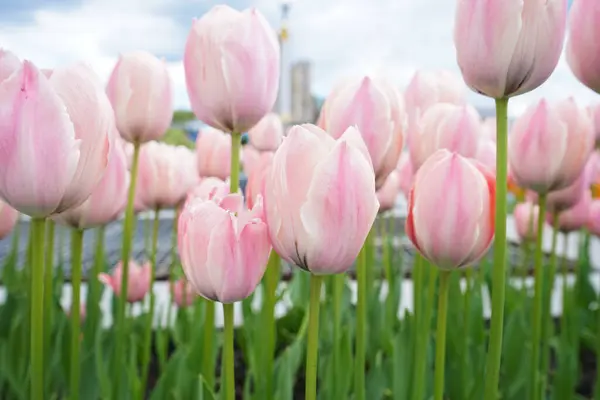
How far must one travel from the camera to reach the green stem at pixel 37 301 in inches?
10.7

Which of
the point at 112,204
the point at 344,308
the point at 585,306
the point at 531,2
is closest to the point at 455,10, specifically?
the point at 531,2

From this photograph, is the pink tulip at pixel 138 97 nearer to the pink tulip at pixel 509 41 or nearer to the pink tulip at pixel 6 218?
the pink tulip at pixel 6 218

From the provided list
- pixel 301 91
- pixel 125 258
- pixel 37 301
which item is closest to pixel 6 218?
pixel 125 258

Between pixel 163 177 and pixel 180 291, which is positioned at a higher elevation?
pixel 163 177

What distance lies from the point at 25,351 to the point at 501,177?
1.48ft

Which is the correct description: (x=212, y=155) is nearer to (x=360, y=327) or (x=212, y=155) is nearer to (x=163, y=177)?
(x=163, y=177)

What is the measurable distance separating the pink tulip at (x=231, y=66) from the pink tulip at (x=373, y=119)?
4 centimetres

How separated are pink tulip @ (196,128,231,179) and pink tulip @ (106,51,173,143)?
0.80 feet

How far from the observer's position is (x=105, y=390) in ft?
1.59

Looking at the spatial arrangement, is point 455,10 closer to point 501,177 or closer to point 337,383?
point 501,177

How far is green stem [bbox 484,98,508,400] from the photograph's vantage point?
29cm

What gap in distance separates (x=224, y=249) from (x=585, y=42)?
0.79ft

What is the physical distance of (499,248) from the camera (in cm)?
29

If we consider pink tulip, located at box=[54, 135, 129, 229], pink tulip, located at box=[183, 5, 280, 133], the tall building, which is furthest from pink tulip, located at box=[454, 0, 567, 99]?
the tall building
